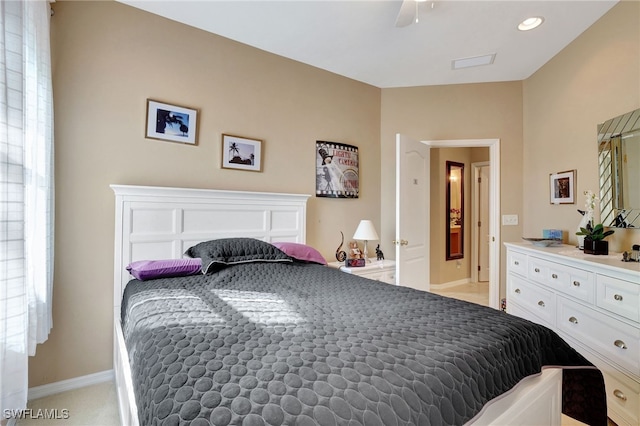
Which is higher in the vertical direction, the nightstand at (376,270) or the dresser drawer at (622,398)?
the nightstand at (376,270)

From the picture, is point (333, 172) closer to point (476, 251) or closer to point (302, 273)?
point (302, 273)

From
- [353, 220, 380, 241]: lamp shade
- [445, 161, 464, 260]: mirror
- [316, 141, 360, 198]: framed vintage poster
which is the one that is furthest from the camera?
[445, 161, 464, 260]: mirror

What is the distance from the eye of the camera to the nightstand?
9.81 ft

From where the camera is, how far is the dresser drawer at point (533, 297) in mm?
2310

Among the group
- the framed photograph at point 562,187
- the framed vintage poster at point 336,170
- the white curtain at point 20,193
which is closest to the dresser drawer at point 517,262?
the framed photograph at point 562,187

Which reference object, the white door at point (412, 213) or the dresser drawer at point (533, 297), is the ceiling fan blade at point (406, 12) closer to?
the white door at point (412, 213)

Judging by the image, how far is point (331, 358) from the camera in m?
0.89

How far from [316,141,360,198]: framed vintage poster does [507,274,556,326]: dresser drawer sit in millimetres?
1751

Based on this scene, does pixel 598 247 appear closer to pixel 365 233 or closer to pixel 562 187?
pixel 562 187

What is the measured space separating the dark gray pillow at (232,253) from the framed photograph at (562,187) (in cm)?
252

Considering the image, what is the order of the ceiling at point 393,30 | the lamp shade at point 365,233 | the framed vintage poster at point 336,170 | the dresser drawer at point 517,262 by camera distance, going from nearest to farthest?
the ceiling at point 393,30, the dresser drawer at point 517,262, the lamp shade at point 365,233, the framed vintage poster at point 336,170

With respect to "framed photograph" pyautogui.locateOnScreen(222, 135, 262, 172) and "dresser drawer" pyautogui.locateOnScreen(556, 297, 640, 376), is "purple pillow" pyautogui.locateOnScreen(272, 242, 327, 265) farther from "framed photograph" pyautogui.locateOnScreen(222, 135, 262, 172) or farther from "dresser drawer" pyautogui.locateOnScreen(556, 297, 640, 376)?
"dresser drawer" pyautogui.locateOnScreen(556, 297, 640, 376)

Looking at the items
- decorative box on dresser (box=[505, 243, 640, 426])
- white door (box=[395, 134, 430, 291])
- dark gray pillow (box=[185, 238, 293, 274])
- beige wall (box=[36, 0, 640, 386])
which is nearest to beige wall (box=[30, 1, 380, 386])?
beige wall (box=[36, 0, 640, 386])

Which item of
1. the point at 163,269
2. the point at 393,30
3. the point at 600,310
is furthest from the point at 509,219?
the point at 163,269
